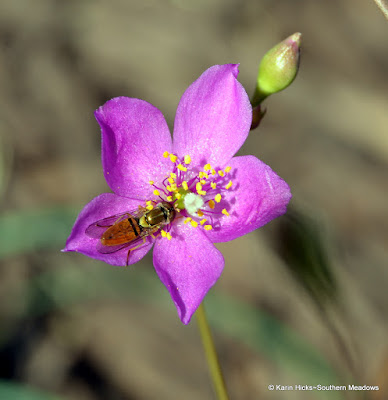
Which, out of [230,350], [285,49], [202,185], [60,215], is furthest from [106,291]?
[285,49]

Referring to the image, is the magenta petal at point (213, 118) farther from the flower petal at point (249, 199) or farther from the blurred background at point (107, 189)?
the blurred background at point (107, 189)

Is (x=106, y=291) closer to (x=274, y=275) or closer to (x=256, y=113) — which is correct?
(x=274, y=275)

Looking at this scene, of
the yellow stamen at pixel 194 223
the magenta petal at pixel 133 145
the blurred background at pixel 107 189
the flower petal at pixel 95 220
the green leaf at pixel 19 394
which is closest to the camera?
the flower petal at pixel 95 220

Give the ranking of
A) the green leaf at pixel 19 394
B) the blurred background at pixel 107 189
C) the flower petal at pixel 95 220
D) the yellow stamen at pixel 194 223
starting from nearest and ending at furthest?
the flower petal at pixel 95 220 < the yellow stamen at pixel 194 223 < the green leaf at pixel 19 394 < the blurred background at pixel 107 189

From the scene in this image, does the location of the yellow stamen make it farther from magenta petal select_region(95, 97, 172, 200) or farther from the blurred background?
the blurred background

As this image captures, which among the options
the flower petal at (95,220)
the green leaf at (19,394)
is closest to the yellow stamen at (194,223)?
the flower petal at (95,220)

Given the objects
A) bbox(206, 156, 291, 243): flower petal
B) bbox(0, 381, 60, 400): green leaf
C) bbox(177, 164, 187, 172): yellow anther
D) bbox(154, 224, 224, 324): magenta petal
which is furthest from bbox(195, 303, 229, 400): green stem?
bbox(0, 381, 60, 400): green leaf

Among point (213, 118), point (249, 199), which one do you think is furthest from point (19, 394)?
point (213, 118)
